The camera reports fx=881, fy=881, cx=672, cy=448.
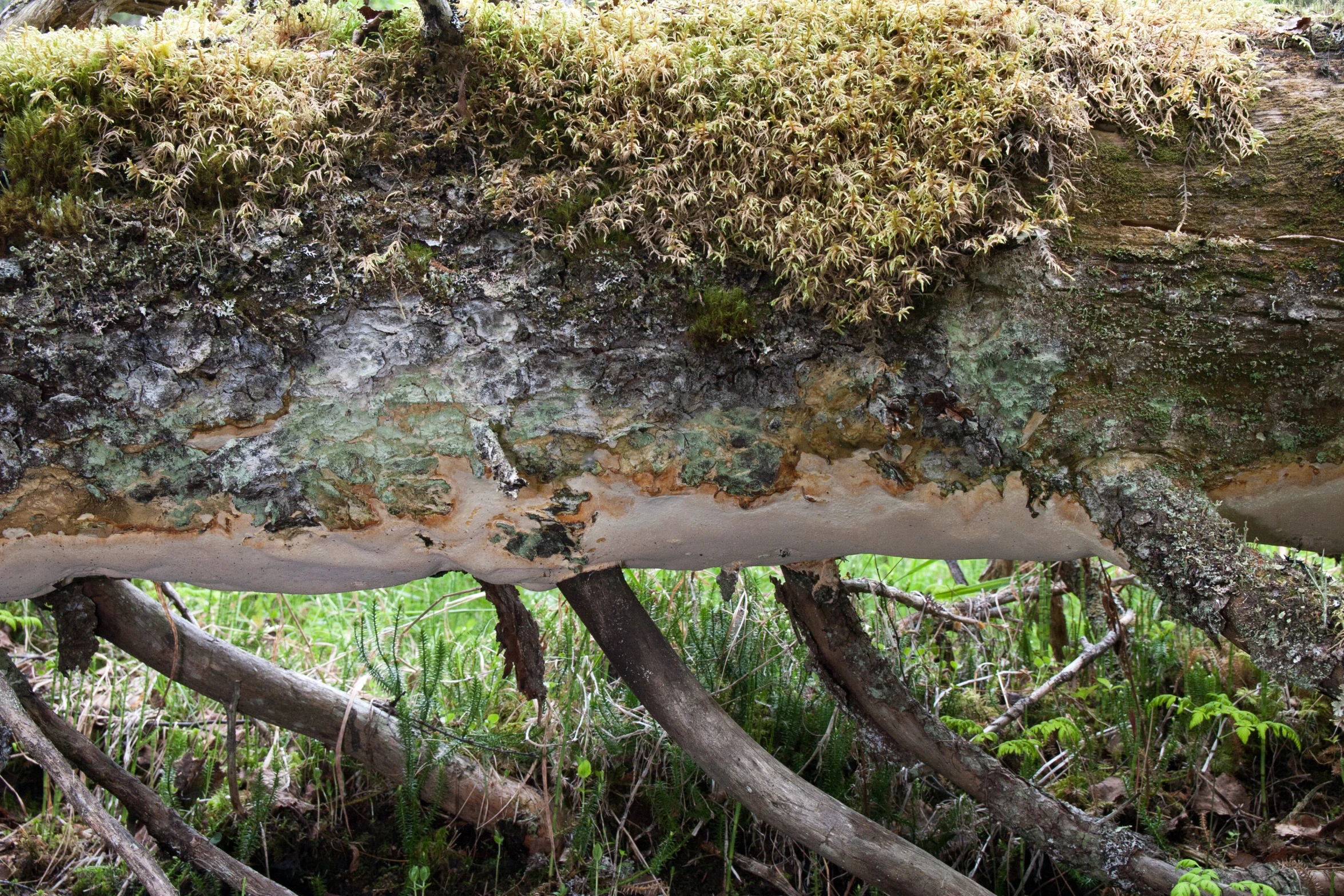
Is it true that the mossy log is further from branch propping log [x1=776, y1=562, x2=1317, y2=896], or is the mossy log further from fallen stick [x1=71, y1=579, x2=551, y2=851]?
fallen stick [x1=71, y1=579, x2=551, y2=851]

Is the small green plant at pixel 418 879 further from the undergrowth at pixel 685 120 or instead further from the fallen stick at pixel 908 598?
the undergrowth at pixel 685 120

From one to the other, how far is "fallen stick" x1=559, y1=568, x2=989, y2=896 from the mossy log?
0.33m

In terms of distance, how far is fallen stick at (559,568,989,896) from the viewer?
5.83 feet

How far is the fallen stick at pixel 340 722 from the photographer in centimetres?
239

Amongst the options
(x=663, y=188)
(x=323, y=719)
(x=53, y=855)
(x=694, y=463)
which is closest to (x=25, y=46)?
(x=663, y=188)

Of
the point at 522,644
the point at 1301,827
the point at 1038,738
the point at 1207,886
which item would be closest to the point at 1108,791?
the point at 1038,738

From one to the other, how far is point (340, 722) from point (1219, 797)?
2494 mm

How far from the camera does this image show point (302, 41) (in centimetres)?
155

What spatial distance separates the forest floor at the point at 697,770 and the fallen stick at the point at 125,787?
22 centimetres

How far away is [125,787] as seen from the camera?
2.03 meters

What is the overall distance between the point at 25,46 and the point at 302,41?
413 millimetres

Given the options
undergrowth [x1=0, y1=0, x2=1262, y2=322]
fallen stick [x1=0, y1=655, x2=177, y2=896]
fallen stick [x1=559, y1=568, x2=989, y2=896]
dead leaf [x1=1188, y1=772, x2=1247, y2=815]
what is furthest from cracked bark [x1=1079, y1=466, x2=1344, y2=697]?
fallen stick [x1=0, y1=655, x2=177, y2=896]

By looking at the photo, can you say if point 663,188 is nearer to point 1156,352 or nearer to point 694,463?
point 694,463

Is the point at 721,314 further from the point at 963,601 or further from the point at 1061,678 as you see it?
the point at 963,601
